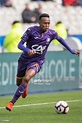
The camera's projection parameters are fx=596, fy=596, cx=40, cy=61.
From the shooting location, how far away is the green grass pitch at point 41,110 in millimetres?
10656

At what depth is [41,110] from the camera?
40.8 ft

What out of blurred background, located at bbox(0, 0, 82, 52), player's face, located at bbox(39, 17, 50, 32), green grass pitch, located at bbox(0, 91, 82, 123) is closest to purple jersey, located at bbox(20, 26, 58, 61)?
player's face, located at bbox(39, 17, 50, 32)

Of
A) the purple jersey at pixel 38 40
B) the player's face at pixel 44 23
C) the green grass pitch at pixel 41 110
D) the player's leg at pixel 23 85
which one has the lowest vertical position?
the green grass pitch at pixel 41 110

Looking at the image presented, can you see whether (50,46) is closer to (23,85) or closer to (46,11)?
(46,11)

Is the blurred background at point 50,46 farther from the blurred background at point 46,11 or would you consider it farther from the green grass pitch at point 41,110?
the green grass pitch at point 41,110

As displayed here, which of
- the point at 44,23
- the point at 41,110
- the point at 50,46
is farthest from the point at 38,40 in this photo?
the point at 50,46

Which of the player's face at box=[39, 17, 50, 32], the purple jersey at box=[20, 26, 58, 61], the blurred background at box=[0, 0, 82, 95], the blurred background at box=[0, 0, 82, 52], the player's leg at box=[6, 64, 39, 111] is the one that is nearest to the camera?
the player's leg at box=[6, 64, 39, 111]

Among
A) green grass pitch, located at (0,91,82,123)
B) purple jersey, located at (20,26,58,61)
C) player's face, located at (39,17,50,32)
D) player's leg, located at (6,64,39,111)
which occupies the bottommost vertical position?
green grass pitch, located at (0,91,82,123)

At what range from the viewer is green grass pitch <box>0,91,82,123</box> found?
10656 mm

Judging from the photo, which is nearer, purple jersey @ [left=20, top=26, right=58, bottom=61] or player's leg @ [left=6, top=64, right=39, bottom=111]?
player's leg @ [left=6, top=64, right=39, bottom=111]

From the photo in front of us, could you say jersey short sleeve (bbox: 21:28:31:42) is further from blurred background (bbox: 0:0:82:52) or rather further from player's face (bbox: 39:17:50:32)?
blurred background (bbox: 0:0:82:52)

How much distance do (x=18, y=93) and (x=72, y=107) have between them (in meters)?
2.06

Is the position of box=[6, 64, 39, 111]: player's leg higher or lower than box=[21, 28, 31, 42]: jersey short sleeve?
lower

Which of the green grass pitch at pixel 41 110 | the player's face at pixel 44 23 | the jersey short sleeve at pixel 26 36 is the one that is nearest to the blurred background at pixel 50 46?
the green grass pitch at pixel 41 110
